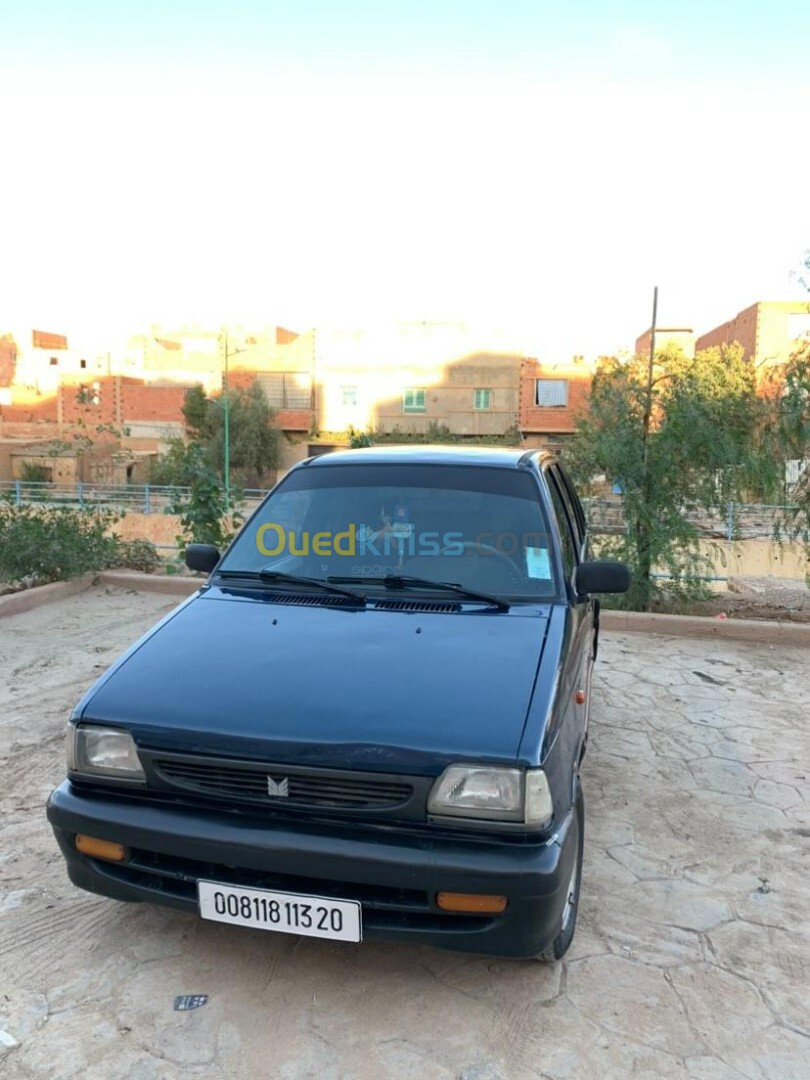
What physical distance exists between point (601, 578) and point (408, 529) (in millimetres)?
907

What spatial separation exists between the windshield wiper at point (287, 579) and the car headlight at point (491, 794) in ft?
3.58

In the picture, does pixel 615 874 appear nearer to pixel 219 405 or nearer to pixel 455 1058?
pixel 455 1058

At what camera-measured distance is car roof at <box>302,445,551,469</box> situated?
12.4 ft

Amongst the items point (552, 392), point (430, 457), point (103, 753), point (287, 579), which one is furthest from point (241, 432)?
point (103, 753)

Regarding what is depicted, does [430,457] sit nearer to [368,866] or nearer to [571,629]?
[571,629]

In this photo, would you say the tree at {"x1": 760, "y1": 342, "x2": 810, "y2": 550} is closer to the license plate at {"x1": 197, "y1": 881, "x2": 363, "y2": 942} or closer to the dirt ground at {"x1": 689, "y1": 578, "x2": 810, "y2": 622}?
the dirt ground at {"x1": 689, "y1": 578, "x2": 810, "y2": 622}

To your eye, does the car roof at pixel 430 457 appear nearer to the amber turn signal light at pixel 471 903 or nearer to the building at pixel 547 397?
the amber turn signal light at pixel 471 903

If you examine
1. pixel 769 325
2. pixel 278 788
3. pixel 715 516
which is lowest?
pixel 278 788

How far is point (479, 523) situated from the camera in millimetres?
3473

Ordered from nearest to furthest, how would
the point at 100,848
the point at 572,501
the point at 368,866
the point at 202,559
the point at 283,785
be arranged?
the point at 368,866 → the point at 283,785 → the point at 100,848 → the point at 202,559 → the point at 572,501

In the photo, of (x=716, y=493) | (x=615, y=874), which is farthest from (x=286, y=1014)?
(x=716, y=493)

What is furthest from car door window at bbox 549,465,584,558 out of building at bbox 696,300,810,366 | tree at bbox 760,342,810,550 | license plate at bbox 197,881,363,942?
building at bbox 696,300,810,366

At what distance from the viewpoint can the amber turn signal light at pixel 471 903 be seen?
86.4 inches

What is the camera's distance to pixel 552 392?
3747cm
